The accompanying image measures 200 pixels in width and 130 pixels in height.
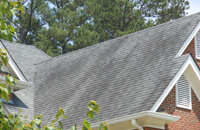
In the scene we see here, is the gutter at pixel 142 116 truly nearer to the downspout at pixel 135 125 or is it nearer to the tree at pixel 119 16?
the downspout at pixel 135 125

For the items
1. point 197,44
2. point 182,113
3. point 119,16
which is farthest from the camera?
point 119,16

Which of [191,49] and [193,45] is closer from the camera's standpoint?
[191,49]

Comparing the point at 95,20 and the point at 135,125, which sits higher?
the point at 95,20

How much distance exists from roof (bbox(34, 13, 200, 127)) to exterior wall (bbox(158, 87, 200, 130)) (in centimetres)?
71

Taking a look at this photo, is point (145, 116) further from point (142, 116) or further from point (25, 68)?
point (25, 68)

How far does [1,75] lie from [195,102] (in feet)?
24.1

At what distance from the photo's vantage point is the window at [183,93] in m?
13.4

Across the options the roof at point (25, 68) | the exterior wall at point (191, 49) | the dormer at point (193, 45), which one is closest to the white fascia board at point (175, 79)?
the dormer at point (193, 45)

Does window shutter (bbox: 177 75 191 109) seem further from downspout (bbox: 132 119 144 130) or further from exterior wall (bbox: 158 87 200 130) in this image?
downspout (bbox: 132 119 144 130)

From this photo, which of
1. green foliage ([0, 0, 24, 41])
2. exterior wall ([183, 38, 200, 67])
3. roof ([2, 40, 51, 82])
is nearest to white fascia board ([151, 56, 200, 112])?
exterior wall ([183, 38, 200, 67])

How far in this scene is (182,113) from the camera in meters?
13.3

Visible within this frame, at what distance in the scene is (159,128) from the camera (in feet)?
40.6

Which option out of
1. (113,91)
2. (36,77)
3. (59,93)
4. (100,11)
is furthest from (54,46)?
(113,91)

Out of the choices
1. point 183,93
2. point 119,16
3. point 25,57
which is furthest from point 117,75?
point 119,16
